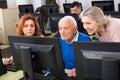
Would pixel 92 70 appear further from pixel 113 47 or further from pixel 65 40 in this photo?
pixel 65 40

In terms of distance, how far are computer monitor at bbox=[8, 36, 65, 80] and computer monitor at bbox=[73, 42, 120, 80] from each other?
21 centimetres

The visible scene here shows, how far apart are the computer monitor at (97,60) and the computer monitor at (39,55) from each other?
21 centimetres

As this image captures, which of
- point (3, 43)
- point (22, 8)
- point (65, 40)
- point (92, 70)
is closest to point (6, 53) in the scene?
point (3, 43)

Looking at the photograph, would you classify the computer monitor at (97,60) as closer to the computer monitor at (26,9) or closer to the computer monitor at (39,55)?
the computer monitor at (39,55)

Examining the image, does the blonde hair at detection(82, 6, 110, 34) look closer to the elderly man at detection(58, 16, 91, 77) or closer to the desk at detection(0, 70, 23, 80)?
the elderly man at detection(58, 16, 91, 77)

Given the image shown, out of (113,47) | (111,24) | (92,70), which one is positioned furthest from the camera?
(111,24)

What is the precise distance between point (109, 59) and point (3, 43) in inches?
166

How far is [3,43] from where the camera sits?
5.29 meters

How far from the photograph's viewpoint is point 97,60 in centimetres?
146

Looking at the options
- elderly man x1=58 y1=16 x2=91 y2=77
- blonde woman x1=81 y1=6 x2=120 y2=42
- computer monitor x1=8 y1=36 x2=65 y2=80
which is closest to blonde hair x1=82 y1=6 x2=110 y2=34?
blonde woman x1=81 y1=6 x2=120 y2=42

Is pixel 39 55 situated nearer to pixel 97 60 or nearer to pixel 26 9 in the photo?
pixel 97 60

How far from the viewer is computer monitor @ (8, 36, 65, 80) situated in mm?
1703

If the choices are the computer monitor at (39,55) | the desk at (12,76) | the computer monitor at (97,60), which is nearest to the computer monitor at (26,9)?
the desk at (12,76)

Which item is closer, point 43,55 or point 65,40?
point 43,55
